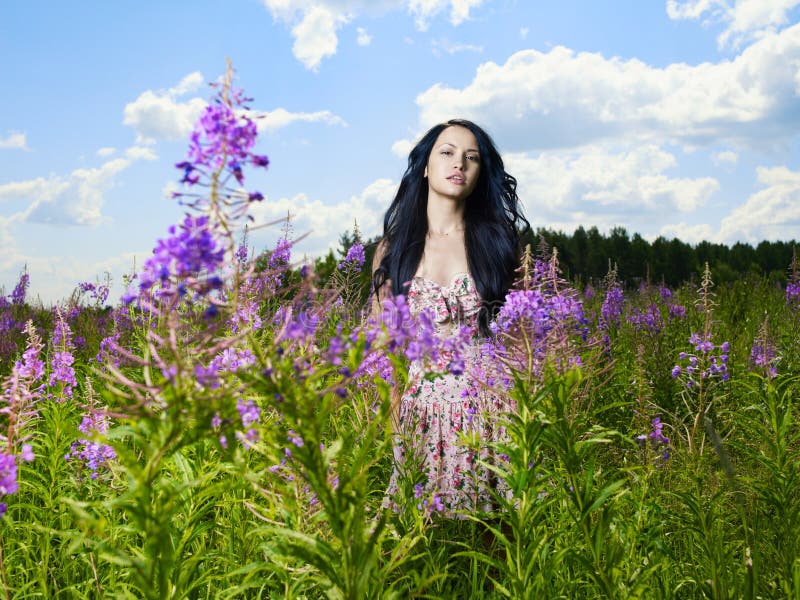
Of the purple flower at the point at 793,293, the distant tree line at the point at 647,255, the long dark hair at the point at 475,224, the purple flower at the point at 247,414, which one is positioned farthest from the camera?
the distant tree line at the point at 647,255

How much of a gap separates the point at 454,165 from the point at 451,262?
0.69m

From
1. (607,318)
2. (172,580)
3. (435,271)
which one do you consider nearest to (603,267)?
(607,318)

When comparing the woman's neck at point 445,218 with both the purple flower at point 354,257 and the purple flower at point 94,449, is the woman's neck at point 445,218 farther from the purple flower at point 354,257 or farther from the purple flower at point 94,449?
the purple flower at point 94,449

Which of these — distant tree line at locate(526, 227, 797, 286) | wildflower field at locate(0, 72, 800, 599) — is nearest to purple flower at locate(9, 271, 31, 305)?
wildflower field at locate(0, 72, 800, 599)

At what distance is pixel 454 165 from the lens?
4.65m

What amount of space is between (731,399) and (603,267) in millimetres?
16099

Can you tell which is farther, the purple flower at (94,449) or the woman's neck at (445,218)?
the woman's neck at (445,218)

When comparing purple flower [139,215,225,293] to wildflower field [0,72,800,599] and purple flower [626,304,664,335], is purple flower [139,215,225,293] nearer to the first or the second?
wildflower field [0,72,800,599]

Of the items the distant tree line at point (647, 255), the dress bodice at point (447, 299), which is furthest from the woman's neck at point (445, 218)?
the distant tree line at point (647, 255)

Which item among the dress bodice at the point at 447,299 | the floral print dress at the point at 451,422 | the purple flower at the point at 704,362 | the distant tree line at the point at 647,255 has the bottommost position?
the floral print dress at the point at 451,422

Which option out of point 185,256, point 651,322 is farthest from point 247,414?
point 651,322

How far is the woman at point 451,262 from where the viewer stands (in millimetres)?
3854

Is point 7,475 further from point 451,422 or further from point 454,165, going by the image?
point 454,165

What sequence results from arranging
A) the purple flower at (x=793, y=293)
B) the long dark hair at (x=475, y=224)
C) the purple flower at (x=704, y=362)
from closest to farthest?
the purple flower at (x=704, y=362) → the long dark hair at (x=475, y=224) → the purple flower at (x=793, y=293)
